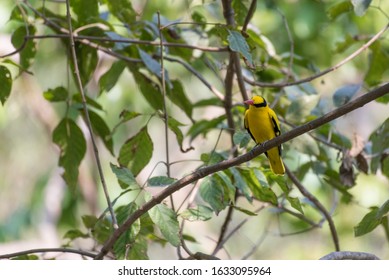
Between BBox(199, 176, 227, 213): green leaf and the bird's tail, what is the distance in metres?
0.93

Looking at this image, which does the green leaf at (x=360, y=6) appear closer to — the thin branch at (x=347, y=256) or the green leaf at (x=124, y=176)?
the thin branch at (x=347, y=256)

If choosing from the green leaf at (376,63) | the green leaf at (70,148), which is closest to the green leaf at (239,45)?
the green leaf at (70,148)

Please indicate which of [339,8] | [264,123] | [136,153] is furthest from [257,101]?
[136,153]

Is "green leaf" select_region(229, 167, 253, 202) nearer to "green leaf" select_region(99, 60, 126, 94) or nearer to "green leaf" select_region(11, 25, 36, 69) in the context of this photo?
"green leaf" select_region(99, 60, 126, 94)

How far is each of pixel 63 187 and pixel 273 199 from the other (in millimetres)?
5005

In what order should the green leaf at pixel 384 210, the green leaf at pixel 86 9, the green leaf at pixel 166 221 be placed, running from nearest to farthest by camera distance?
the green leaf at pixel 166 221 < the green leaf at pixel 384 210 < the green leaf at pixel 86 9

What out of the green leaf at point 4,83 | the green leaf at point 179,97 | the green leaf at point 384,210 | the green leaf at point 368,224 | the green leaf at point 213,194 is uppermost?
the green leaf at point 179,97

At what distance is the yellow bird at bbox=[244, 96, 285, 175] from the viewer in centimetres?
379

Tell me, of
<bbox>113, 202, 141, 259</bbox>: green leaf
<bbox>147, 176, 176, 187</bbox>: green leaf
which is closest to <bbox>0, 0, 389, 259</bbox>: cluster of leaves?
<bbox>113, 202, 141, 259</bbox>: green leaf

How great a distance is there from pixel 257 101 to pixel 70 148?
3.29 ft

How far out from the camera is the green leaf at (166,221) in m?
2.53

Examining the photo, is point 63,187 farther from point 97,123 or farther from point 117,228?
point 117,228

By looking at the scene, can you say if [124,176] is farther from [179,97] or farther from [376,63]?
[376,63]

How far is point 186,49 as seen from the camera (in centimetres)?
403
